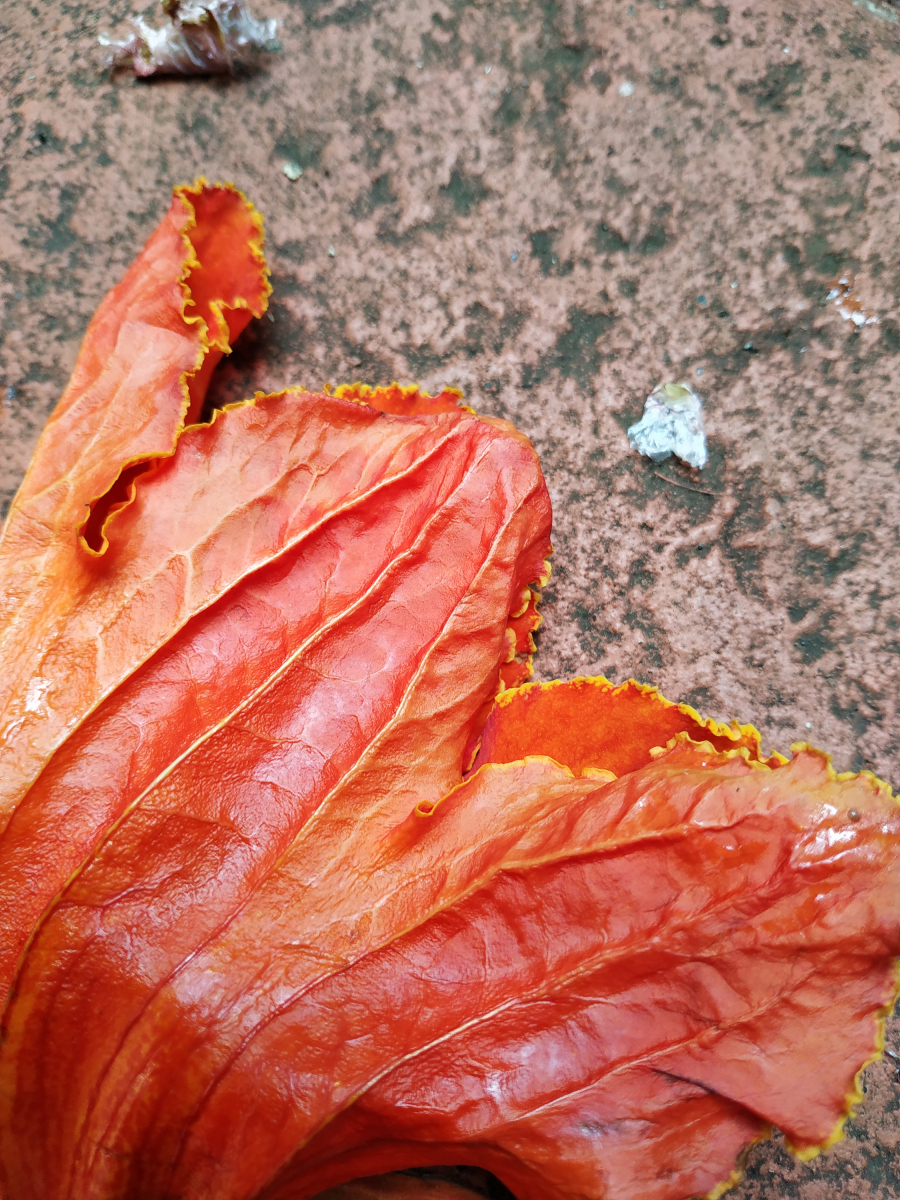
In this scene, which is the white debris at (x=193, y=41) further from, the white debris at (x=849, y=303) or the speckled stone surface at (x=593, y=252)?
the white debris at (x=849, y=303)

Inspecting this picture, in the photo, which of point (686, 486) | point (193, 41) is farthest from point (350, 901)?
point (193, 41)

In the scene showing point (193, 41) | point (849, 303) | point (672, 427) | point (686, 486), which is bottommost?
point (686, 486)

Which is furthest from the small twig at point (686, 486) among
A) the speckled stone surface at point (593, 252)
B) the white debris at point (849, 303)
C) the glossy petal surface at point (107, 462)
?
the glossy petal surface at point (107, 462)

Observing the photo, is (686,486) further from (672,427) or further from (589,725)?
(589,725)

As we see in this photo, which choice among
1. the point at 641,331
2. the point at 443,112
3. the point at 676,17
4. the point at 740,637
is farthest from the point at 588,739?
the point at 676,17

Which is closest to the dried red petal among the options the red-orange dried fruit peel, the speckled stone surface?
the red-orange dried fruit peel

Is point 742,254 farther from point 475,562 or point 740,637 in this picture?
point 475,562

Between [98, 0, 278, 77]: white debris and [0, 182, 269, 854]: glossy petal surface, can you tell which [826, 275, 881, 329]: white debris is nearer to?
[0, 182, 269, 854]: glossy petal surface
